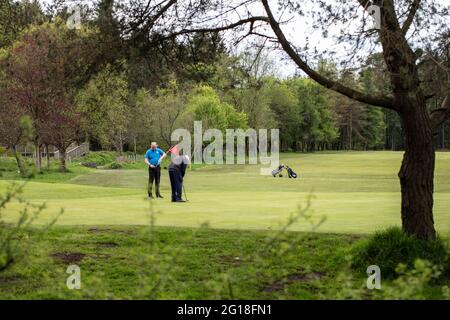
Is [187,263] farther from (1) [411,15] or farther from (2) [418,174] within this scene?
(1) [411,15]

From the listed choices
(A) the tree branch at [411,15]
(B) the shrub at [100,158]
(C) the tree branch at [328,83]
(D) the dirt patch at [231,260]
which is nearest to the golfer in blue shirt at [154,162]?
(D) the dirt patch at [231,260]

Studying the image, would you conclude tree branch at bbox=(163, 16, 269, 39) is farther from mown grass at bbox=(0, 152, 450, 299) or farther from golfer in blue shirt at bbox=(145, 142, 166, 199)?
golfer in blue shirt at bbox=(145, 142, 166, 199)

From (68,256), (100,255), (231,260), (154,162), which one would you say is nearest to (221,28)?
(231,260)

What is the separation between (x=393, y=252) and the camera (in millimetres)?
10023

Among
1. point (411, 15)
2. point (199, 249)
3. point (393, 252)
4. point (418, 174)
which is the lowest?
point (199, 249)

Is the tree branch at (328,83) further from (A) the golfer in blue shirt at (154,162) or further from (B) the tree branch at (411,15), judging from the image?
(A) the golfer in blue shirt at (154,162)

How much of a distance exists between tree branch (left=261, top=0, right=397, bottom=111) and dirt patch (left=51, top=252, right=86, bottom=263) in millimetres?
4995

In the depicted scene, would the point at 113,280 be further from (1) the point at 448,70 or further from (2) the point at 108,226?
(1) the point at 448,70

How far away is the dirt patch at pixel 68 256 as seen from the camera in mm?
10374

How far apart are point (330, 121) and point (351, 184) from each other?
73.7m

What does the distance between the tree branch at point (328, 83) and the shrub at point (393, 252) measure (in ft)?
7.40

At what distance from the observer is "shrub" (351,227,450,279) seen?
9.80 metres

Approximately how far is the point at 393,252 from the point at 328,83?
2982 mm

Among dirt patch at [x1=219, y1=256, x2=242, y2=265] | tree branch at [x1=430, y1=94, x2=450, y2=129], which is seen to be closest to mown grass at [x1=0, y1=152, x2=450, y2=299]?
dirt patch at [x1=219, y1=256, x2=242, y2=265]
